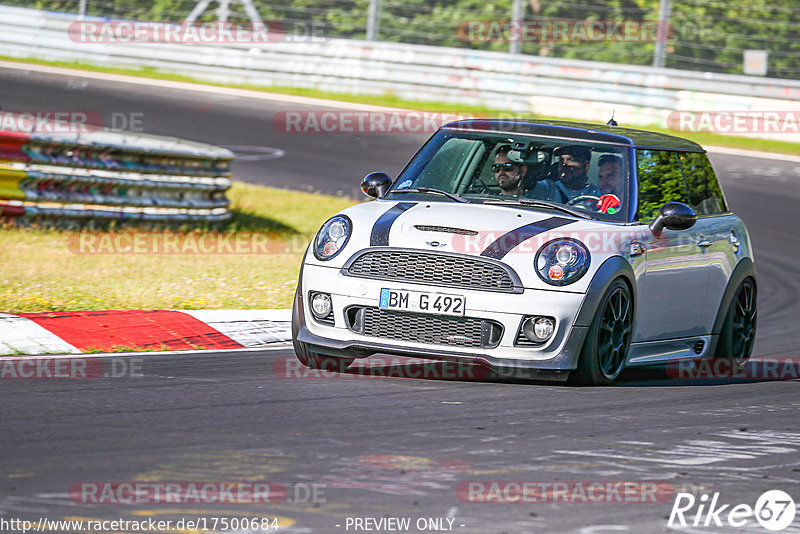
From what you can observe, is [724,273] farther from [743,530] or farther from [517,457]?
[743,530]

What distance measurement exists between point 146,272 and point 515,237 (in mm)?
4905

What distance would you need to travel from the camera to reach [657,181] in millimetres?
8398

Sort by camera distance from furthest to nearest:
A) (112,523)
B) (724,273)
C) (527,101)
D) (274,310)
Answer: (527,101) → (274,310) → (724,273) → (112,523)

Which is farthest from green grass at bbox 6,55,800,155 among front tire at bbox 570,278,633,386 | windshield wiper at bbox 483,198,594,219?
front tire at bbox 570,278,633,386

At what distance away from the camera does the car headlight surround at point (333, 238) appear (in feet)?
24.4

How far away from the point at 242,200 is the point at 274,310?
247 inches

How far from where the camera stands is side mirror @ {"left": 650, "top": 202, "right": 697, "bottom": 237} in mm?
7852

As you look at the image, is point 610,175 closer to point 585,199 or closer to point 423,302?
point 585,199

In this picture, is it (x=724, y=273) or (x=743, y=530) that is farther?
(x=724, y=273)

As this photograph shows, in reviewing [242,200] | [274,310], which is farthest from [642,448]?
[242,200]

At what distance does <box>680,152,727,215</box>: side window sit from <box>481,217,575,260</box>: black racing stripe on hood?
5.36 feet

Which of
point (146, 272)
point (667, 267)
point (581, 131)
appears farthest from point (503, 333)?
point (146, 272)

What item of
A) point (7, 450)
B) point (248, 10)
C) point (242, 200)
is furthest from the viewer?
point (248, 10)

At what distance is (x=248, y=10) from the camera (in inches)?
1037
